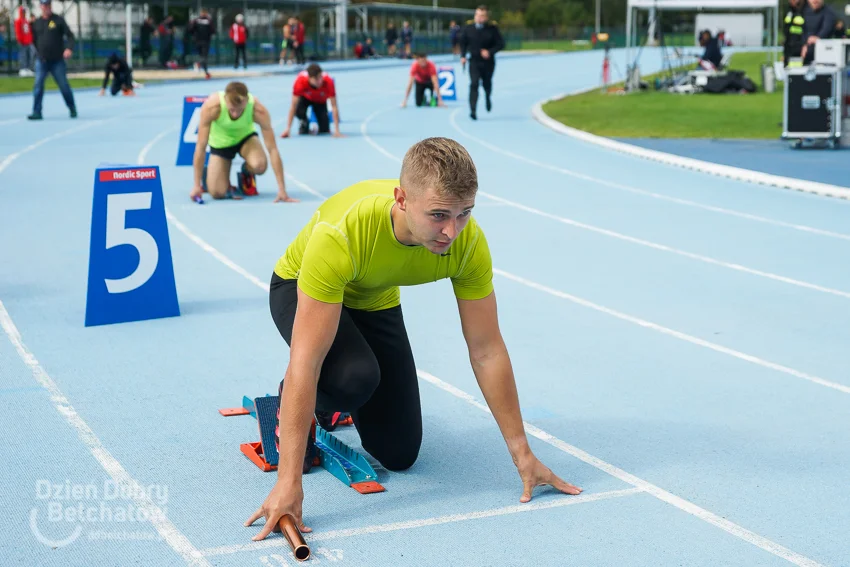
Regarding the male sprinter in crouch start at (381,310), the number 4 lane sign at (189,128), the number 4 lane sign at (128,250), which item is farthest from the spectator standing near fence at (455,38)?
the male sprinter in crouch start at (381,310)

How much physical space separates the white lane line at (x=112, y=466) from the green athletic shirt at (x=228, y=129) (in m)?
5.96

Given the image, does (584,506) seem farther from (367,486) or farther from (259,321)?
(259,321)

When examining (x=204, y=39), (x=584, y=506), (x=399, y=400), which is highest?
(x=204, y=39)

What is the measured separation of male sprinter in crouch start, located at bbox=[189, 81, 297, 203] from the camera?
12117mm

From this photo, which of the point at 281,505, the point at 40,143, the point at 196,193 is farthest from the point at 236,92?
the point at 281,505

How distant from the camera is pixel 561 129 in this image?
69.5 ft

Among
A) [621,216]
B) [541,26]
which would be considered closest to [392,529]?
[621,216]

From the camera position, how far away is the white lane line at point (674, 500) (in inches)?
164

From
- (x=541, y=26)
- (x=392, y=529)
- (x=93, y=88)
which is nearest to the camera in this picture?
(x=392, y=529)

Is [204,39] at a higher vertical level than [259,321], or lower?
higher

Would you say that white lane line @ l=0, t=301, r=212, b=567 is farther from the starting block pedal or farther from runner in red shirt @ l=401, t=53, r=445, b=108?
runner in red shirt @ l=401, t=53, r=445, b=108

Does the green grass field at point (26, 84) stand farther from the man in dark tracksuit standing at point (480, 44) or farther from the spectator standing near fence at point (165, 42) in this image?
the man in dark tracksuit standing at point (480, 44)

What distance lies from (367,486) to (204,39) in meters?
35.1

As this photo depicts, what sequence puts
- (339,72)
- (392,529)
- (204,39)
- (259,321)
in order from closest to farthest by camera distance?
(392,529)
(259,321)
(204,39)
(339,72)
